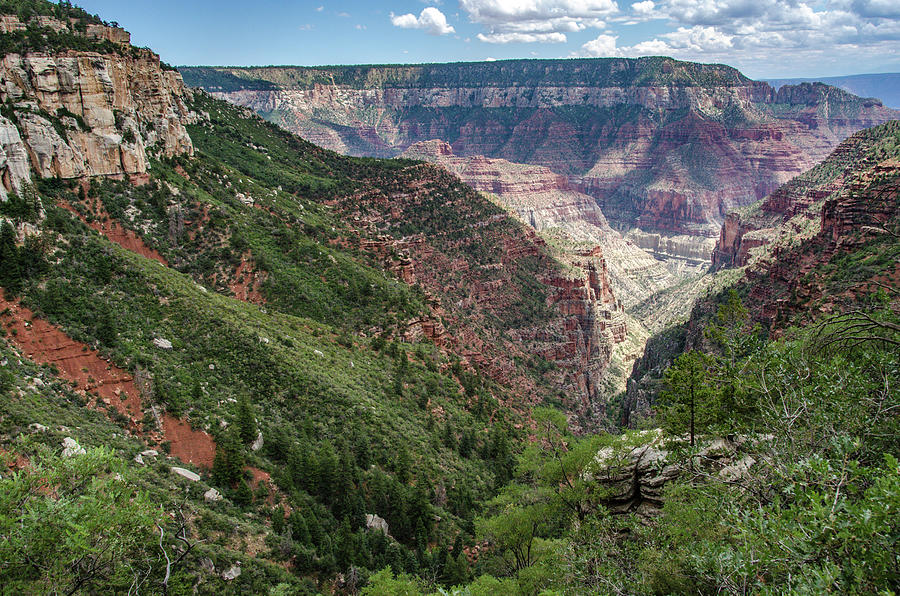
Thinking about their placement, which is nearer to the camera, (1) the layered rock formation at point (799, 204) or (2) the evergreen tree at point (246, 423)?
(2) the evergreen tree at point (246, 423)

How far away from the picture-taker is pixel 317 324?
172ft

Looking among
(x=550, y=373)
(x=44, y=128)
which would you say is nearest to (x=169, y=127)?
(x=44, y=128)

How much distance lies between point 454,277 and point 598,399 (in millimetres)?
35811

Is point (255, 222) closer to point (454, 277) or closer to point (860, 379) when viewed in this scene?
point (454, 277)

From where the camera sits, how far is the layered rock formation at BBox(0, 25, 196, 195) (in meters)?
42.3

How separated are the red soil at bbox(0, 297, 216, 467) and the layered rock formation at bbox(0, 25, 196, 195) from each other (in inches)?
430

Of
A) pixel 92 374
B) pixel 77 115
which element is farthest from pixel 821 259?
pixel 77 115

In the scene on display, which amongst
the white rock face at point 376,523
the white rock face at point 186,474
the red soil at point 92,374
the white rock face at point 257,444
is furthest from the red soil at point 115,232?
the white rock face at point 376,523

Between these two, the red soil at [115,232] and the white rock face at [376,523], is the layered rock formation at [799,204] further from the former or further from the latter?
the red soil at [115,232]

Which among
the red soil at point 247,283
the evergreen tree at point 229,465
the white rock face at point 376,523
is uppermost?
the red soil at point 247,283

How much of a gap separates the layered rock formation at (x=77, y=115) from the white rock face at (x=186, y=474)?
888 inches

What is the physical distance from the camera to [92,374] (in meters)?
30.8

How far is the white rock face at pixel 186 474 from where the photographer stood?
27.4 meters

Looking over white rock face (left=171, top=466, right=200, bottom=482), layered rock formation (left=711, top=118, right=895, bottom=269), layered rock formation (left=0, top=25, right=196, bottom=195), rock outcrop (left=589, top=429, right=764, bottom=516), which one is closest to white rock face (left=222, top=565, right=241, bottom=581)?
white rock face (left=171, top=466, right=200, bottom=482)
